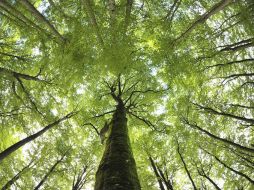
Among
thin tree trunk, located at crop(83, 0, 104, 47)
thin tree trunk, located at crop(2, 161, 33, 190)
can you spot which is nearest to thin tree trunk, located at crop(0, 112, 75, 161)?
thin tree trunk, located at crop(2, 161, 33, 190)

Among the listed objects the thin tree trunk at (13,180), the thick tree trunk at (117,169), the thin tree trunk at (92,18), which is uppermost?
the thin tree trunk at (92,18)

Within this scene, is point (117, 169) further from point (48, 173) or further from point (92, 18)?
point (48, 173)

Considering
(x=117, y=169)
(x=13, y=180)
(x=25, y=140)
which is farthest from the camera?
(x=13, y=180)

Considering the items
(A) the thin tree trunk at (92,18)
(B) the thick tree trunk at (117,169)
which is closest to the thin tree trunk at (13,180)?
(B) the thick tree trunk at (117,169)

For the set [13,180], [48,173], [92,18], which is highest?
[92,18]

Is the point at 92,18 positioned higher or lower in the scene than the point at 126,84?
lower

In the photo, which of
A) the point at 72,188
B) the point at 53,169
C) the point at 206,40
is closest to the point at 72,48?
the point at 206,40

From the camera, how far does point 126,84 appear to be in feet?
33.1

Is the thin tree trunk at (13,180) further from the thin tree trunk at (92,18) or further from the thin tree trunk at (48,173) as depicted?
the thin tree trunk at (92,18)

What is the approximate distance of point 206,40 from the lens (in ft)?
17.8

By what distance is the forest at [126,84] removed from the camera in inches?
195

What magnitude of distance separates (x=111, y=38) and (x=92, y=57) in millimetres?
1222

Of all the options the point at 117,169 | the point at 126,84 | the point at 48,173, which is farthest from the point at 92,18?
the point at 48,173

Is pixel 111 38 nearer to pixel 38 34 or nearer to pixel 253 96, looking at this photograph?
pixel 38 34
